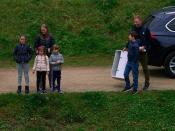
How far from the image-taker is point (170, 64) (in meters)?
16.2

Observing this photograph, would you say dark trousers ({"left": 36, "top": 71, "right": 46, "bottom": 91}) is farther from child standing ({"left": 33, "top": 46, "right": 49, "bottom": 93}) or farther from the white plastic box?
the white plastic box

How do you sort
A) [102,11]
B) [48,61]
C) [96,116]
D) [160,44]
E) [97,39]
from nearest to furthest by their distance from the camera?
[96,116], [48,61], [160,44], [97,39], [102,11]

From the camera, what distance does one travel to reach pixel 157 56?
1634 centimetres

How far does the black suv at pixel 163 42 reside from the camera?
640 inches

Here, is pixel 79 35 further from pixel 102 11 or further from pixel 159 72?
pixel 159 72

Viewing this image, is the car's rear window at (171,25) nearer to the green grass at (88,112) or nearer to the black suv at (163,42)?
the black suv at (163,42)

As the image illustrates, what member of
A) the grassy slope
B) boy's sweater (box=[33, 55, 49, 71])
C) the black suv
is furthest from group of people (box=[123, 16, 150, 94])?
the grassy slope

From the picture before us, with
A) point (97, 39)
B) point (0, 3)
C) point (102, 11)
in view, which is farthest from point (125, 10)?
point (0, 3)

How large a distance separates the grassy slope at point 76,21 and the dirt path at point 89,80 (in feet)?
6.17

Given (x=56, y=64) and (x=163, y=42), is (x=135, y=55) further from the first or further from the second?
(x=163, y=42)

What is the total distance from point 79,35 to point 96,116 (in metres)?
7.69

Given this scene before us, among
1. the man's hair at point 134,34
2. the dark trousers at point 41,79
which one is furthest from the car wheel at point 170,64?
the dark trousers at point 41,79

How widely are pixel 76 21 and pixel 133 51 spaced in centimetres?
739

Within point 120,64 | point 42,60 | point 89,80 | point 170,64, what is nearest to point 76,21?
point 89,80
